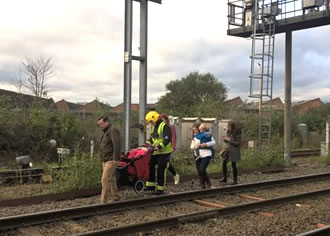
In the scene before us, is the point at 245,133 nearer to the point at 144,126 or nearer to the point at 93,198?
the point at 144,126

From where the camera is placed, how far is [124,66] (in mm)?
12984

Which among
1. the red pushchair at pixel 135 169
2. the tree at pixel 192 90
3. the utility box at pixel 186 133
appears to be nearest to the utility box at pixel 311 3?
the utility box at pixel 186 133

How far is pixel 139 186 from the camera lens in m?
10.7

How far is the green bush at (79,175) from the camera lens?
11.2 meters

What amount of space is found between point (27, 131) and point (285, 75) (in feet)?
39.6

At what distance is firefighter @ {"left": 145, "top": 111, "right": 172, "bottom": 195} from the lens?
10.6 m

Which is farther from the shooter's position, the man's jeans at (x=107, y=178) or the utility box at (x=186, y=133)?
the utility box at (x=186, y=133)

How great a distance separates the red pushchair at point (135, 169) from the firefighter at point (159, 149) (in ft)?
0.64

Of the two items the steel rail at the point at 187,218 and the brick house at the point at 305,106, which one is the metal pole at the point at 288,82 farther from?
the brick house at the point at 305,106

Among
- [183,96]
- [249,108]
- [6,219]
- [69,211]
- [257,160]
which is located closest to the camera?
[6,219]

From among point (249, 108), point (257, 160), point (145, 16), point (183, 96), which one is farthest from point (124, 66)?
point (183, 96)

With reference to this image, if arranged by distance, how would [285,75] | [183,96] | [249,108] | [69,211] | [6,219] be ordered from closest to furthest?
[6,219] → [69,211] → [285,75] → [249,108] → [183,96]

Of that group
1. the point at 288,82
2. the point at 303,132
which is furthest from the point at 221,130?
the point at 303,132

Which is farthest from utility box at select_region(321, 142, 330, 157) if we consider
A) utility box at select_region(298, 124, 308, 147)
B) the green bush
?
the green bush
